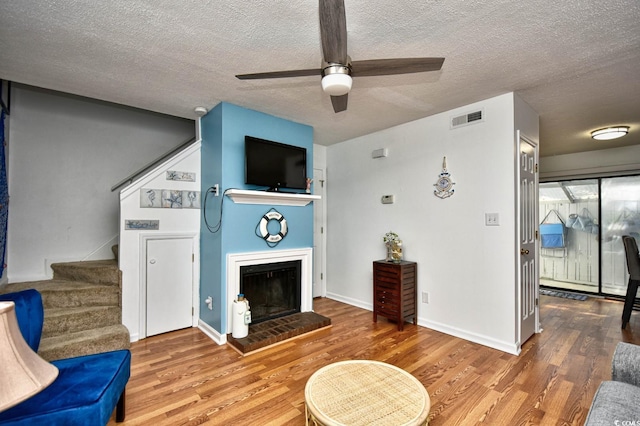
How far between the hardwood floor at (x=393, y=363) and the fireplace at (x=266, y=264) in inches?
18.3

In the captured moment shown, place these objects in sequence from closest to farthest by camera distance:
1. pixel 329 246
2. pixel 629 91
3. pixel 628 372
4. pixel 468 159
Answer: pixel 628 372, pixel 629 91, pixel 468 159, pixel 329 246

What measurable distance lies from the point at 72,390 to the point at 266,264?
6.90 ft

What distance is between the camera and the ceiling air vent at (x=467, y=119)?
317 cm

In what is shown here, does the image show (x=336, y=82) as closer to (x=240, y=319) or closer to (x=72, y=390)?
(x=72, y=390)

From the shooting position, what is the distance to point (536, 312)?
345 cm

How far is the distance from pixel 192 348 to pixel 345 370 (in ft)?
6.17

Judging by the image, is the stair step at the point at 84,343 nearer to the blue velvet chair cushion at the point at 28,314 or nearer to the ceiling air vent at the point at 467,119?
the blue velvet chair cushion at the point at 28,314

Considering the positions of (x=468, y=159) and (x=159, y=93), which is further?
(x=468, y=159)

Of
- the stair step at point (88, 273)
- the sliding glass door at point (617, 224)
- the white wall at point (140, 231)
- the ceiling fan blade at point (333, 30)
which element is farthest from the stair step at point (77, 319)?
the sliding glass door at point (617, 224)

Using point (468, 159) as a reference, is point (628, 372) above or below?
below

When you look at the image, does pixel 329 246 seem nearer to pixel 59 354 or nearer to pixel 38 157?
pixel 59 354

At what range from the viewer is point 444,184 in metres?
3.46

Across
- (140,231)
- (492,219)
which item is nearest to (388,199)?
(492,219)

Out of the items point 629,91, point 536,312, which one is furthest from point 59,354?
point 629,91
